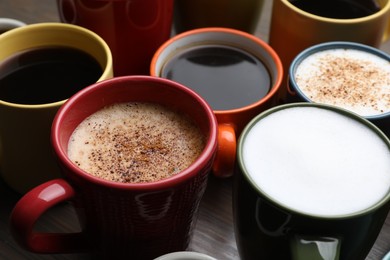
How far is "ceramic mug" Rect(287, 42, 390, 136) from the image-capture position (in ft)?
2.11

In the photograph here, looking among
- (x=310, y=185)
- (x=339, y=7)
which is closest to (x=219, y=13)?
(x=339, y=7)

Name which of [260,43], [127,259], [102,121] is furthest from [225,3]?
[127,259]

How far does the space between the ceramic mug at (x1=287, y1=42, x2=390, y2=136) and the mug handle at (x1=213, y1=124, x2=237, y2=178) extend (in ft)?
0.33

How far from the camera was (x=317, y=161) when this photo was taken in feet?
1.68

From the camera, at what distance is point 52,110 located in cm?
57

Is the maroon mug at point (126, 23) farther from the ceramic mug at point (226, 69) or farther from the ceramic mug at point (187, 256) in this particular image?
the ceramic mug at point (187, 256)

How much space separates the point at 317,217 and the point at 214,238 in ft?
0.73

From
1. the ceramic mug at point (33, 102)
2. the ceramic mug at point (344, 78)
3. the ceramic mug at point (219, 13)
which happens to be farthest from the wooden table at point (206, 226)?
the ceramic mug at point (219, 13)

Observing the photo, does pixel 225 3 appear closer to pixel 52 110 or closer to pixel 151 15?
pixel 151 15

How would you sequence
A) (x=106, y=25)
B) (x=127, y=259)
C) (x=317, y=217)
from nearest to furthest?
(x=317, y=217) → (x=127, y=259) → (x=106, y=25)

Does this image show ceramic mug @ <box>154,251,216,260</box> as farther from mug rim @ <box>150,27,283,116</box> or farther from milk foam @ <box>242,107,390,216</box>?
mug rim @ <box>150,27,283,116</box>

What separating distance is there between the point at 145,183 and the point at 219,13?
1.35 ft

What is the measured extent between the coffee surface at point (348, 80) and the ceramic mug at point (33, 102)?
0.83ft

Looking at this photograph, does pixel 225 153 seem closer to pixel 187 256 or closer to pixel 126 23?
pixel 187 256
